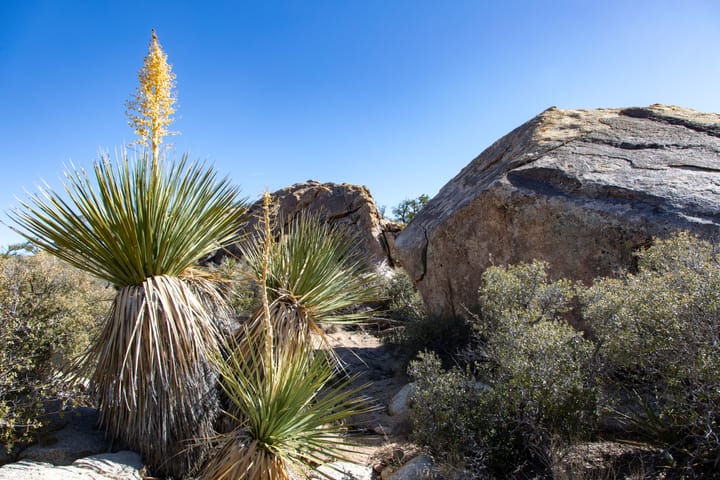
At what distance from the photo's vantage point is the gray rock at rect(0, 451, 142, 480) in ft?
12.3

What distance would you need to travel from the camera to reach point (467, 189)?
7445 mm

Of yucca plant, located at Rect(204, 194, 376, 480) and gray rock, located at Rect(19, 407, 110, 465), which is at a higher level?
yucca plant, located at Rect(204, 194, 376, 480)

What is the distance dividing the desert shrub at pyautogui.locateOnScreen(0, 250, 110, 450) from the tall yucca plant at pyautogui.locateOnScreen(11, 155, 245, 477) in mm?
678

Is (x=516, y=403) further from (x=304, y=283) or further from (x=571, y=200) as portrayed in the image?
(x=571, y=200)

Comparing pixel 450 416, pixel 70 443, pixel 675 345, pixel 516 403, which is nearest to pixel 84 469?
pixel 70 443

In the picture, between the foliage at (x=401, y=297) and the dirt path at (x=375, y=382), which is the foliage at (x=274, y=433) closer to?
the dirt path at (x=375, y=382)

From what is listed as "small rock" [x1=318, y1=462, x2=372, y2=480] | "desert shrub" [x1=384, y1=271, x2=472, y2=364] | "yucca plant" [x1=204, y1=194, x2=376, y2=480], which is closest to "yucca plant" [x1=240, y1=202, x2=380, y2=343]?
"yucca plant" [x1=204, y1=194, x2=376, y2=480]

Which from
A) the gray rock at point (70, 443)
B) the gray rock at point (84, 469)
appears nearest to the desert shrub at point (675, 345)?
the gray rock at point (84, 469)

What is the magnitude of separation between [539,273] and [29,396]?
5453mm

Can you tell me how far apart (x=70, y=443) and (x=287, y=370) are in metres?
2.63

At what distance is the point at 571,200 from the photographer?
5.74 meters

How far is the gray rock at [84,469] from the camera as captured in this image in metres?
3.75

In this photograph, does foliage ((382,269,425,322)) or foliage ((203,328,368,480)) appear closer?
foliage ((203,328,368,480))

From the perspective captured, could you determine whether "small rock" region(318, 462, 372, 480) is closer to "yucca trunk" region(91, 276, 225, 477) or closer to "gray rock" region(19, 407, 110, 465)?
"yucca trunk" region(91, 276, 225, 477)
